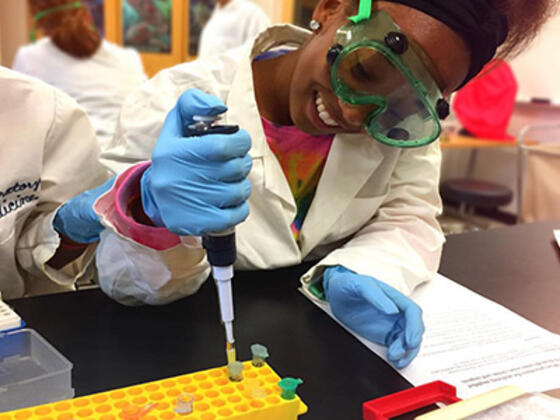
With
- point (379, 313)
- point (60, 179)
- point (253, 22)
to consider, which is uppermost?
point (253, 22)

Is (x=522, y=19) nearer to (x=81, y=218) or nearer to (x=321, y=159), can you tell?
(x=321, y=159)

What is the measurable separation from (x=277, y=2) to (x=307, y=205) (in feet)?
13.1

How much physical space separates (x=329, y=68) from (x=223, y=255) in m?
0.45

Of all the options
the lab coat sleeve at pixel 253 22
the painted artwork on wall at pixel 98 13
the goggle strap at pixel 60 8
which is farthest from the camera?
the painted artwork on wall at pixel 98 13

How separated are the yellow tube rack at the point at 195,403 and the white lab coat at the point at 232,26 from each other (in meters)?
3.48

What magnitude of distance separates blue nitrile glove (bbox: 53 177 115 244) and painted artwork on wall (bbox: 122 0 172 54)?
149 inches

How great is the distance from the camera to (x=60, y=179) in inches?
42.1

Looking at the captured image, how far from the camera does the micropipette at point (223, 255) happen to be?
0.67 m

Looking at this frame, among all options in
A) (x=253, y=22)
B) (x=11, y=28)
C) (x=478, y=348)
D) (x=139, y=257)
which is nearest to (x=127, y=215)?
(x=139, y=257)

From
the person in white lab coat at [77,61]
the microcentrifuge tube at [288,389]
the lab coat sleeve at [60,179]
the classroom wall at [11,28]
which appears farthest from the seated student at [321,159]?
the classroom wall at [11,28]

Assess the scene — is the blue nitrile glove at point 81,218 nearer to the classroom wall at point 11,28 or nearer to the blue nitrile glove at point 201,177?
the blue nitrile glove at point 201,177

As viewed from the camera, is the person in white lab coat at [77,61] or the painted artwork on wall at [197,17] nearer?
the person in white lab coat at [77,61]

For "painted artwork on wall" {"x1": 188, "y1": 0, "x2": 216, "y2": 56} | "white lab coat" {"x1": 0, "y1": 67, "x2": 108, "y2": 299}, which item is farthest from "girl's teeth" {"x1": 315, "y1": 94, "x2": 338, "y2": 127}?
"painted artwork on wall" {"x1": 188, "y1": 0, "x2": 216, "y2": 56}

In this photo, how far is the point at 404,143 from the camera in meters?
0.96
